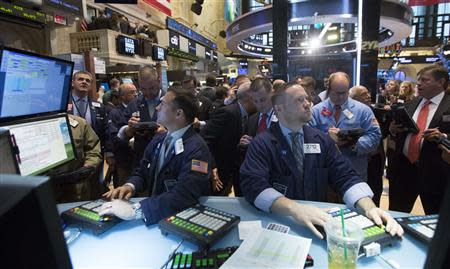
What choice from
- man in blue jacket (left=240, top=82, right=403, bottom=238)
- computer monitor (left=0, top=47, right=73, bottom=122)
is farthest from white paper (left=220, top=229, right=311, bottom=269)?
computer monitor (left=0, top=47, right=73, bottom=122)

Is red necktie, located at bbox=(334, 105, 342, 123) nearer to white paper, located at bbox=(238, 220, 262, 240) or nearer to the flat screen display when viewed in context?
white paper, located at bbox=(238, 220, 262, 240)

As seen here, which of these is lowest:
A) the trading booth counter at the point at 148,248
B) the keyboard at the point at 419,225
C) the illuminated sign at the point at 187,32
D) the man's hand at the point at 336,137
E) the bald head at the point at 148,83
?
the trading booth counter at the point at 148,248

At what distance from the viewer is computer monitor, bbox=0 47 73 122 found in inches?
51.1

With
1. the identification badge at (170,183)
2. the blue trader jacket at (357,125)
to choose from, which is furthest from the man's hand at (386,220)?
the blue trader jacket at (357,125)

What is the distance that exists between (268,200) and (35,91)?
1.21 metres

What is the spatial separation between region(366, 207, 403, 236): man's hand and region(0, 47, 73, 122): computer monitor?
5.21ft

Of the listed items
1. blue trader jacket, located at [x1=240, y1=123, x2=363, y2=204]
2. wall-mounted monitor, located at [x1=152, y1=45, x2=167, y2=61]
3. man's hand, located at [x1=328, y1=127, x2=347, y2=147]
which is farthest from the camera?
wall-mounted monitor, located at [x1=152, y1=45, x2=167, y2=61]

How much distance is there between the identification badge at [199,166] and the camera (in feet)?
5.38

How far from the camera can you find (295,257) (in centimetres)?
107

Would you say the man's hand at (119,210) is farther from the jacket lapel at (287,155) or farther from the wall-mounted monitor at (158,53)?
the wall-mounted monitor at (158,53)

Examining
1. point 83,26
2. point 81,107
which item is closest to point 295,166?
point 81,107

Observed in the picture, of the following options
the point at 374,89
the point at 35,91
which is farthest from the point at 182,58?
the point at 35,91

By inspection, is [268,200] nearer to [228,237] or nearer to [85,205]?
[228,237]

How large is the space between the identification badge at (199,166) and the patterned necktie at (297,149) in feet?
1.63
